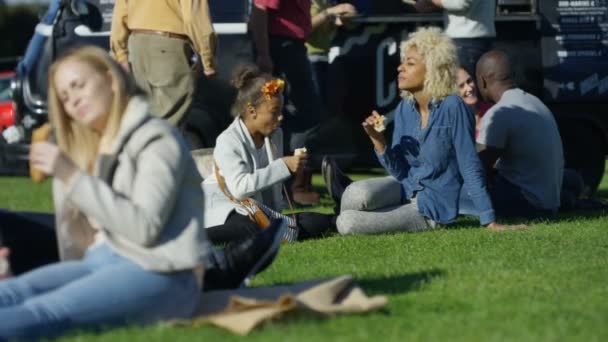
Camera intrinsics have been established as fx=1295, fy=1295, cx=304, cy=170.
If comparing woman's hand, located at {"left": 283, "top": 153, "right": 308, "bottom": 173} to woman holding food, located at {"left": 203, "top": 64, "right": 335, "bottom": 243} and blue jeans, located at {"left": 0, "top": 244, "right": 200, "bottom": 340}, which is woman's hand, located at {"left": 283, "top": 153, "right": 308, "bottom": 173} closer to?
woman holding food, located at {"left": 203, "top": 64, "right": 335, "bottom": 243}

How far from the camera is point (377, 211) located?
8.09 m

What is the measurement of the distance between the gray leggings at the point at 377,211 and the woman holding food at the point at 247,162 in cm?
35

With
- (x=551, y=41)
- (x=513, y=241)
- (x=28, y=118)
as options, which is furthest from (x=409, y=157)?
(x=28, y=118)

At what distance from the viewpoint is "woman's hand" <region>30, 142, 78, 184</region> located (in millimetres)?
4465

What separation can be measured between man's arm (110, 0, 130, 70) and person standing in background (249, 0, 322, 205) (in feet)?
4.01

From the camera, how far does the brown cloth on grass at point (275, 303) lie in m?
4.66

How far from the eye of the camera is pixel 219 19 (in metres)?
10.9

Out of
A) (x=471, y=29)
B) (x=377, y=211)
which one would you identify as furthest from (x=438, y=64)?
(x=471, y=29)

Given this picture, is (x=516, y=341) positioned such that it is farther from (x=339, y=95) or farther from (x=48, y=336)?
(x=339, y=95)

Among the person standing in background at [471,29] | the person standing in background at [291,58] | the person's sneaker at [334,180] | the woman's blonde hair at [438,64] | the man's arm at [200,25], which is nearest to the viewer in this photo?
the woman's blonde hair at [438,64]

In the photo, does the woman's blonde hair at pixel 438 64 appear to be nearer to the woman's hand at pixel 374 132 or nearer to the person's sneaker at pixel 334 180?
the woman's hand at pixel 374 132

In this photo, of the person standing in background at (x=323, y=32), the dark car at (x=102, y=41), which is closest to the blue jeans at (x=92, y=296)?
the person standing in background at (x=323, y=32)

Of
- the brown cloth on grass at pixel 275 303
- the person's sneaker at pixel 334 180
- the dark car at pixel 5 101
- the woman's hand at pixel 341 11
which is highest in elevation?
the woman's hand at pixel 341 11

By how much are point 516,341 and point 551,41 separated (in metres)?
6.62
